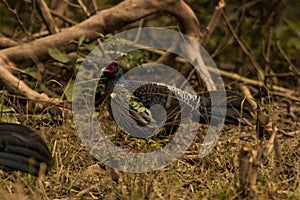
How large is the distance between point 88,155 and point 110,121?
0.81 m

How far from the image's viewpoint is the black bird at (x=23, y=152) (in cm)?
430

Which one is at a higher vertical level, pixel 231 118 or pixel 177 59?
pixel 177 59

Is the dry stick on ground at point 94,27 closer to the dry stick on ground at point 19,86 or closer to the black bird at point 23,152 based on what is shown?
the dry stick on ground at point 19,86

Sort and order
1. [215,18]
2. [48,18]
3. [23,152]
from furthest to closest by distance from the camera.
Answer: [48,18] < [215,18] < [23,152]

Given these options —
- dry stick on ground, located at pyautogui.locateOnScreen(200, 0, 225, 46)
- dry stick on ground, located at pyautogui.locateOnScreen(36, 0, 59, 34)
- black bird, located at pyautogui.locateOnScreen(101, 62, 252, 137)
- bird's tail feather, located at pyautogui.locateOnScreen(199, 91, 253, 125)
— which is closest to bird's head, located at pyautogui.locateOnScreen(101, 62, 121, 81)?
black bird, located at pyautogui.locateOnScreen(101, 62, 252, 137)

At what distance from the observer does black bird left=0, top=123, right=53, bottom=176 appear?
4.30 metres

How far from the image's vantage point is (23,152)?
14.5 feet

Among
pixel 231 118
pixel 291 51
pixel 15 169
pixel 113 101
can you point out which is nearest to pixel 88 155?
pixel 113 101

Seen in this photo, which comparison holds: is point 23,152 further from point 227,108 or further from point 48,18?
point 48,18

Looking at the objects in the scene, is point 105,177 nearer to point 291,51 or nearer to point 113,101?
point 113,101

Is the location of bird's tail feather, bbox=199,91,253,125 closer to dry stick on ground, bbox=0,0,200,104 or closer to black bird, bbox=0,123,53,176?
dry stick on ground, bbox=0,0,200,104

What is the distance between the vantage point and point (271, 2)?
848 cm

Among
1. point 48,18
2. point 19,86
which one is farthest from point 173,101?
point 48,18

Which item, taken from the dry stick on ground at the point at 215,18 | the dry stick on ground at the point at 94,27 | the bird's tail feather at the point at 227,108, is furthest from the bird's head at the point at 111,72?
the dry stick on ground at the point at 215,18
